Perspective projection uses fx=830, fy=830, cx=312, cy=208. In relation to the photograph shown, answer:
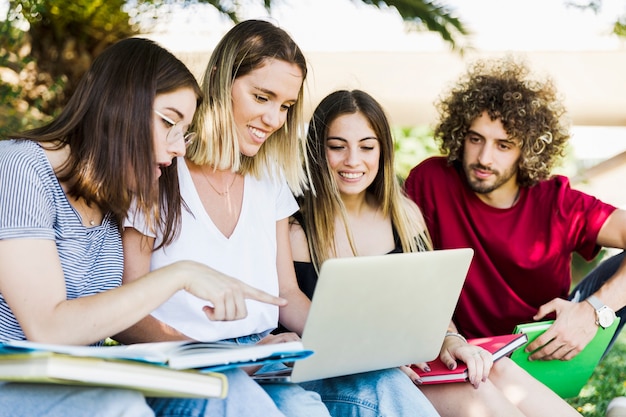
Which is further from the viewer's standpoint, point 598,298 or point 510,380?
point 598,298

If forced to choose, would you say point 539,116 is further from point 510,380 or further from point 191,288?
point 191,288

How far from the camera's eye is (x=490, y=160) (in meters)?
3.39

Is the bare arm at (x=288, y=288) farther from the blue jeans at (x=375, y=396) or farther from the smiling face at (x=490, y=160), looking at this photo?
the smiling face at (x=490, y=160)

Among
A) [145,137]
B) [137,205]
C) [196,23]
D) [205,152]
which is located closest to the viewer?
[145,137]

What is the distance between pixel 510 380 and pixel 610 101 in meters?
2.52

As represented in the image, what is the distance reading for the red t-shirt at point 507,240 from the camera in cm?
340

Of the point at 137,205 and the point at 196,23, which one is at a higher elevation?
the point at 196,23

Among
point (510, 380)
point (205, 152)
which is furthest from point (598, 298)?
point (205, 152)

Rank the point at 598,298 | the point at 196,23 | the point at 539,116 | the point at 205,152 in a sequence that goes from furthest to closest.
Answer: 1. the point at 196,23
2. the point at 539,116
3. the point at 598,298
4. the point at 205,152

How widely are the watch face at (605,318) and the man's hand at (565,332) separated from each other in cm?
2

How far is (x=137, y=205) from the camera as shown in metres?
2.21

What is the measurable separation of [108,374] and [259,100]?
4.29 feet

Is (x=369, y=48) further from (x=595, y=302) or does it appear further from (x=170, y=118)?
(x=170, y=118)

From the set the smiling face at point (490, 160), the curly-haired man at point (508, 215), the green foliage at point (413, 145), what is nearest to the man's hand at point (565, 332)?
the curly-haired man at point (508, 215)
